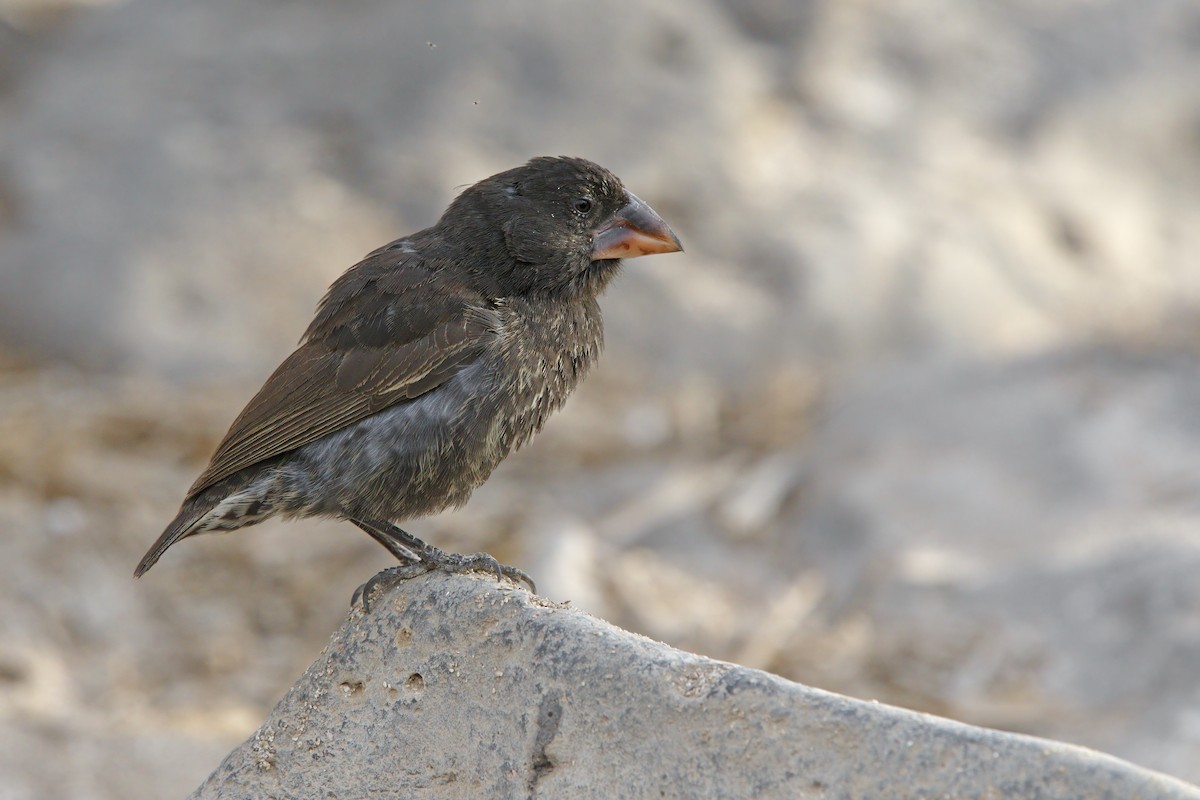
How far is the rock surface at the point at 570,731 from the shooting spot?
8.01ft

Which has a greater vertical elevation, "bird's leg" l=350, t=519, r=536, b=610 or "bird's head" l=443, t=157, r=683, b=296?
"bird's head" l=443, t=157, r=683, b=296

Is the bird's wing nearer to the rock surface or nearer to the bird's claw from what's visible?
the bird's claw

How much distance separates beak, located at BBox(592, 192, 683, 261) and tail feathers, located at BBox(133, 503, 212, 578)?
1304 mm

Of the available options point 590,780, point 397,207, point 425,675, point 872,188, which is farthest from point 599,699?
point 872,188

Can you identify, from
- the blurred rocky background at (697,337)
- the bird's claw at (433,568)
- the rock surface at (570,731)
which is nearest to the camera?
the rock surface at (570,731)

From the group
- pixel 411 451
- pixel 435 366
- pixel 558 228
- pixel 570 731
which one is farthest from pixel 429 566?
pixel 558 228

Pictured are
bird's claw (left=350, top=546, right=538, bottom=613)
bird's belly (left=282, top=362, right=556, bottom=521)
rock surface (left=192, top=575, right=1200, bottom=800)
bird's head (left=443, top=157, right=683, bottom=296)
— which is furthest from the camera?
bird's head (left=443, top=157, right=683, bottom=296)

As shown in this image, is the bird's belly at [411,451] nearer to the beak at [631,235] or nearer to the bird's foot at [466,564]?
the bird's foot at [466,564]

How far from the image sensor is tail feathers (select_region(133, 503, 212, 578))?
3.74m

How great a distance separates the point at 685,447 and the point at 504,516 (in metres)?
1.11

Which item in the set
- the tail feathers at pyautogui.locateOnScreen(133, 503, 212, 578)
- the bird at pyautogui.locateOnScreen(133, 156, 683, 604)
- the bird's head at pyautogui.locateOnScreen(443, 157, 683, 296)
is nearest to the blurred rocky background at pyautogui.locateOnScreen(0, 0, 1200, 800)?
the tail feathers at pyautogui.locateOnScreen(133, 503, 212, 578)

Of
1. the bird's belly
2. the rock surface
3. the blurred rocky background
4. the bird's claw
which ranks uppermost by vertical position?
the blurred rocky background

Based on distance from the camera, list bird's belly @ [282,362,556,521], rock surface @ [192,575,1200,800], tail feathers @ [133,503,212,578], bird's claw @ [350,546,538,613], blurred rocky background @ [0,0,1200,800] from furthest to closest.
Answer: blurred rocky background @ [0,0,1200,800] → bird's belly @ [282,362,556,521] → tail feathers @ [133,503,212,578] → bird's claw @ [350,546,538,613] → rock surface @ [192,575,1200,800]

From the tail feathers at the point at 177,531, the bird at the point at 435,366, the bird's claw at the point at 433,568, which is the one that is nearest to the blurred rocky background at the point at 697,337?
the tail feathers at the point at 177,531
